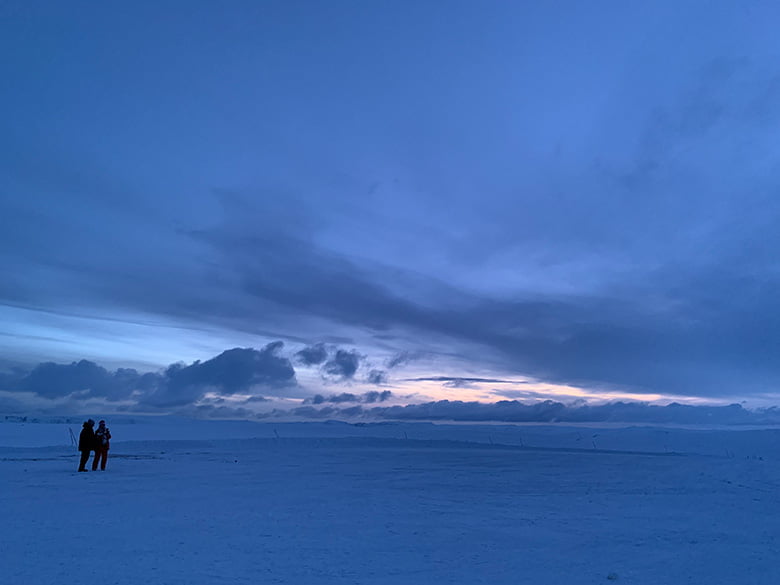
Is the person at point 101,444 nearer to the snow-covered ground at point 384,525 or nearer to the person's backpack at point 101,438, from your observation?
the person's backpack at point 101,438

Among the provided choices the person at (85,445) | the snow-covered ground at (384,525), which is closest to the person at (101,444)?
the person at (85,445)

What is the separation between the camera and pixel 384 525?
12000mm

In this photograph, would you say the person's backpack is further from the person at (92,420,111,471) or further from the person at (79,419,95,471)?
the person at (79,419,95,471)

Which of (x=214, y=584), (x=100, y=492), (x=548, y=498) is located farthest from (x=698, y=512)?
(x=100, y=492)

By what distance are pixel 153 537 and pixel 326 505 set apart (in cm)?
481

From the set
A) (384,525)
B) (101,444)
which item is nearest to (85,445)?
(101,444)

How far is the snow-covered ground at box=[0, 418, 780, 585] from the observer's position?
8680mm

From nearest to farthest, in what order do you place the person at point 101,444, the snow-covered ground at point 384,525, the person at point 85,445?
the snow-covered ground at point 384,525 < the person at point 85,445 < the person at point 101,444

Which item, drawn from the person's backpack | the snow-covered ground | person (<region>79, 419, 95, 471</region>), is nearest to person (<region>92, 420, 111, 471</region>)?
the person's backpack

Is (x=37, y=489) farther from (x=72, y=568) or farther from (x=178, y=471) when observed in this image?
(x=72, y=568)

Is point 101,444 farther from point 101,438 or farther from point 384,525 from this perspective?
point 384,525

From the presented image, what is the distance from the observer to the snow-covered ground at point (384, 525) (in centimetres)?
868

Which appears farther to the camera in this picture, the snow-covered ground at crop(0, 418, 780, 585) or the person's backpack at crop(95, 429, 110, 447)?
the person's backpack at crop(95, 429, 110, 447)

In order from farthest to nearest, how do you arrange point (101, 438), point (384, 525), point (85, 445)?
point (101, 438)
point (85, 445)
point (384, 525)
